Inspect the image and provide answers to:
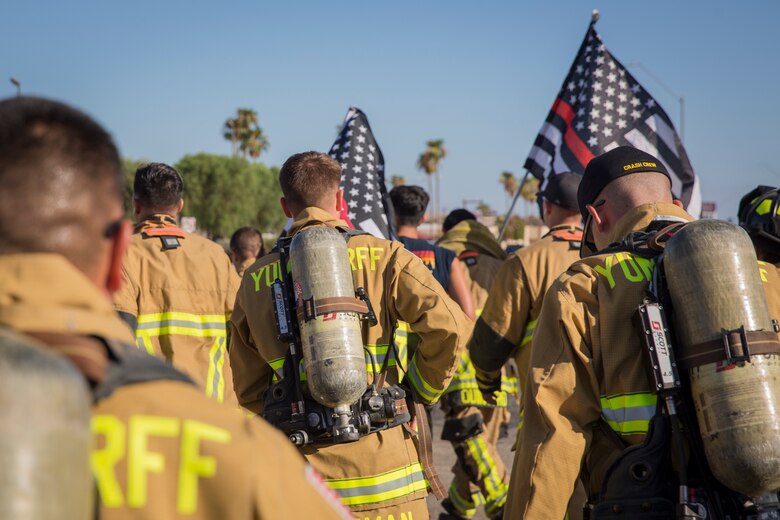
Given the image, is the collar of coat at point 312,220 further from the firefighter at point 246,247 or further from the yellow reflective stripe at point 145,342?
the firefighter at point 246,247

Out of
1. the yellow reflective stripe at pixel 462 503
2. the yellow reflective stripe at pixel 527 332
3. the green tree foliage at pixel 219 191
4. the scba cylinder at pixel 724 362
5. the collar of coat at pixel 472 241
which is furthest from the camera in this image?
the green tree foliage at pixel 219 191

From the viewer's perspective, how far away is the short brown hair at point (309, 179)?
13.9ft

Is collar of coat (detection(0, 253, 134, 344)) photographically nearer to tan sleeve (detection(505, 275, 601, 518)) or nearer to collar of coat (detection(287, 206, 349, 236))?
tan sleeve (detection(505, 275, 601, 518))

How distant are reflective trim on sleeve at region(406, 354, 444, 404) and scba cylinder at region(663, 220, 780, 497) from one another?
1630 mm

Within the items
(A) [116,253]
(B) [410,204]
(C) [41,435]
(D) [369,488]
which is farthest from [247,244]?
(C) [41,435]

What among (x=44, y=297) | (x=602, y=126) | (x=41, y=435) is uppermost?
(x=602, y=126)

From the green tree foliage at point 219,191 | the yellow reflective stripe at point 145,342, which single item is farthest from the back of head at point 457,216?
the green tree foliage at point 219,191

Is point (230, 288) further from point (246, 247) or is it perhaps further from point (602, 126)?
point (602, 126)

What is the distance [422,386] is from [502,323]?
1.17 meters

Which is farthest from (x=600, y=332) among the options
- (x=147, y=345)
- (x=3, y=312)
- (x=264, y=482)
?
(x=147, y=345)

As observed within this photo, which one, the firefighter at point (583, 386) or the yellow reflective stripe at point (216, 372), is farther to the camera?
the yellow reflective stripe at point (216, 372)

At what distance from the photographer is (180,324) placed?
520cm

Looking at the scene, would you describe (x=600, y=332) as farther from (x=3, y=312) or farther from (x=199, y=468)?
(x=3, y=312)

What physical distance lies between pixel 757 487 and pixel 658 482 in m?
0.30
